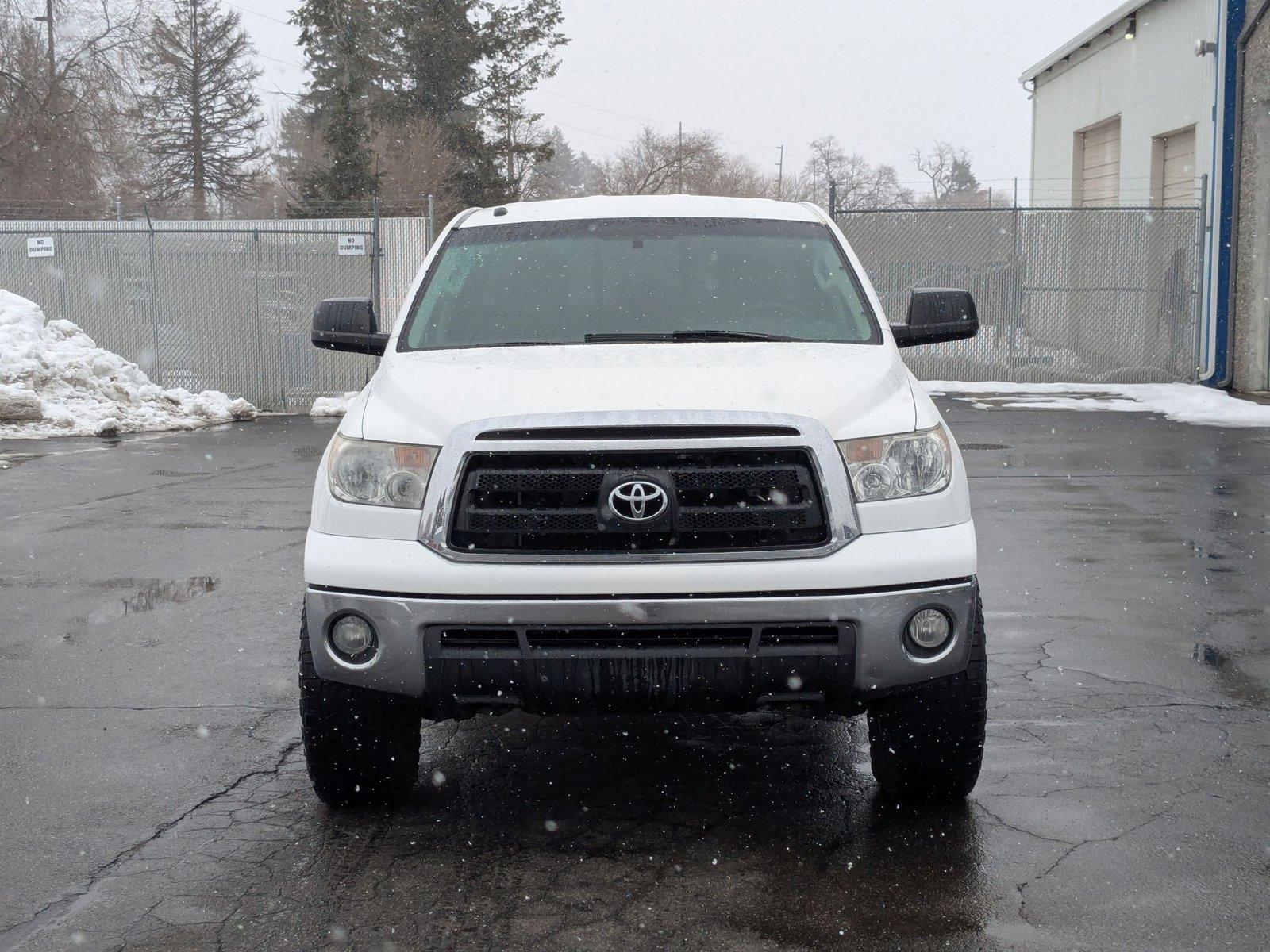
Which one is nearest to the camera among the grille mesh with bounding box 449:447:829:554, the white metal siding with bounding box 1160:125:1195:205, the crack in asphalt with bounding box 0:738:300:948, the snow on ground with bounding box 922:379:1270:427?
the crack in asphalt with bounding box 0:738:300:948

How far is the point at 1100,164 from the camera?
28031 mm

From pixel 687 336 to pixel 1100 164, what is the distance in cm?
2544

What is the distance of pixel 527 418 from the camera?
3875 millimetres

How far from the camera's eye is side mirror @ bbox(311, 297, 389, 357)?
5406 mm

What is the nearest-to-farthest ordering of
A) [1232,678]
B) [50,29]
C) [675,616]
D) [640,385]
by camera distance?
[675,616]
[640,385]
[1232,678]
[50,29]

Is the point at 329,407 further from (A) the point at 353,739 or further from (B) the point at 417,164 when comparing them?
(B) the point at 417,164

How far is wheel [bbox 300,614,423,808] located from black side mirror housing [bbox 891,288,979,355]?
8.23 ft

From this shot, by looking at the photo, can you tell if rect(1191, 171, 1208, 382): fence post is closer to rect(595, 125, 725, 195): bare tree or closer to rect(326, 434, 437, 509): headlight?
rect(326, 434, 437, 509): headlight

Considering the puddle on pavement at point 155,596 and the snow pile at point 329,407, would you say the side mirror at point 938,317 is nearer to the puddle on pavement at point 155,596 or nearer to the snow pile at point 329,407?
the puddle on pavement at point 155,596

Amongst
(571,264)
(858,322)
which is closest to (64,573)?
(571,264)

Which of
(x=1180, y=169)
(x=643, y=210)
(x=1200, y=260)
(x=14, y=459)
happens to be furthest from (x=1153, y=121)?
(x=643, y=210)

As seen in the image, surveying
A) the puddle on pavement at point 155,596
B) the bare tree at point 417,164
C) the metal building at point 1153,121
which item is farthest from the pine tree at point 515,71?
the puddle on pavement at point 155,596

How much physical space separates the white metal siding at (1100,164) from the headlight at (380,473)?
24.1 metres

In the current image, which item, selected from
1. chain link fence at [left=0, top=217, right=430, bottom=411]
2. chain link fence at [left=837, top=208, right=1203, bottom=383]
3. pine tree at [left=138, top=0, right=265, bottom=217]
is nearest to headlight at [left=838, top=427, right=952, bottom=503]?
chain link fence at [left=0, top=217, right=430, bottom=411]
